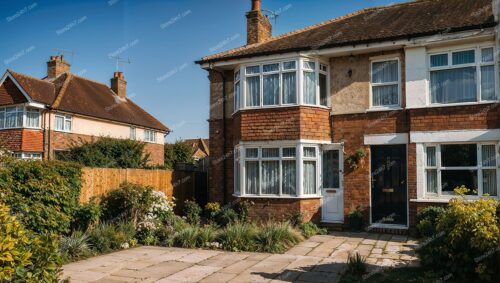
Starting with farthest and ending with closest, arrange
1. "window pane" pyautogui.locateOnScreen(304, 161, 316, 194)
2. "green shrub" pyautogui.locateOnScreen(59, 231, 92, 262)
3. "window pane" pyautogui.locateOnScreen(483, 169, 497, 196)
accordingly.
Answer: "window pane" pyautogui.locateOnScreen(304, 161, 316, 194) < "window pane" pyautogui.locateOnScreen(483, 169, 497, 196) < "green shrub" pyautogui.locateOnScreen(59, 231, 92, 262)

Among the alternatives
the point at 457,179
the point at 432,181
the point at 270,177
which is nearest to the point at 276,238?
the point at 270,177

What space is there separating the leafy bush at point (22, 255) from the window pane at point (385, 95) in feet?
33.6

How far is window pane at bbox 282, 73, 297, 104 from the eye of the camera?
13.3m

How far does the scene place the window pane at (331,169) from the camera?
13523mm

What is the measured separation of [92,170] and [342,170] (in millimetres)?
7710

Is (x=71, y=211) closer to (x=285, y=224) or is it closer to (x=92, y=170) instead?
(x=92, y=170)

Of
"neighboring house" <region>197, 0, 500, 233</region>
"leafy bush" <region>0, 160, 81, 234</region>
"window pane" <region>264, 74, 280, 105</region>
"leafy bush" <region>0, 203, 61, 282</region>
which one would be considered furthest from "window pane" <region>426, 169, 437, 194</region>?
"leafy bush" <region>0, 203, 61, 282</region>

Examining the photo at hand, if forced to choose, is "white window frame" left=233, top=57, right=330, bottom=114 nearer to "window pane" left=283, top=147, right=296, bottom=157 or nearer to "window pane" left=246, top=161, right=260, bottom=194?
"window pane" left=283, top=147, right=296, bottom=157

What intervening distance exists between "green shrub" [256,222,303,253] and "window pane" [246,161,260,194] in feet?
9.61

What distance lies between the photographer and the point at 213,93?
615 inches

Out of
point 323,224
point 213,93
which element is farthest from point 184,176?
point 323,224

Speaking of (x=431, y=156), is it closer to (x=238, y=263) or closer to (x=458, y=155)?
(x=458, y=155)

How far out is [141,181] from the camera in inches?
568

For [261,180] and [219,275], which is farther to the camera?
[261,180]
